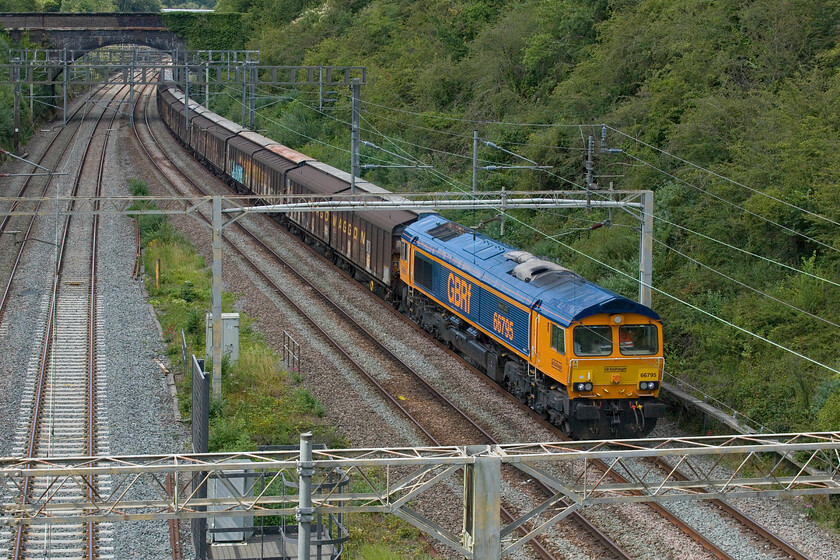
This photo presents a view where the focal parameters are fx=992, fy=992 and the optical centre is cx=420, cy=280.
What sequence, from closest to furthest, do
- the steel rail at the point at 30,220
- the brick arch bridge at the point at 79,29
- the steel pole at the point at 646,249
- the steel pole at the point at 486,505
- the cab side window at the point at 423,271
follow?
the steel pole at the point at 486,505 < the steel pole at the point at 646,249 < the cab side window at the point at 423,271 < the steel rail at the point at 30,220 < the brick arch bridge at the point at 79,29

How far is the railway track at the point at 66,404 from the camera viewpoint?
48.3 ft

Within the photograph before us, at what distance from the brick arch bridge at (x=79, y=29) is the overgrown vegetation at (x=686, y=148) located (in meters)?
31.6

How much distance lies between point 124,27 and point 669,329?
65090 mm

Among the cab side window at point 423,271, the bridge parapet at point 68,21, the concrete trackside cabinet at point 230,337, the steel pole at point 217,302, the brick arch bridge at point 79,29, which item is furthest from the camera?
the bridge parapet at point 68,21

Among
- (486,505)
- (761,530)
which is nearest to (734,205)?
(761,530)

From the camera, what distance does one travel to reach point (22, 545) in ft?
47.9

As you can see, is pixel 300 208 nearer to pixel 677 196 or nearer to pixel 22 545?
pixel 22 545

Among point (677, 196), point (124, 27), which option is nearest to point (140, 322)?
point (677, 196)

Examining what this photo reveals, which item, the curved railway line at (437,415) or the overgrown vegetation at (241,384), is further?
the overgrown vegetation at (241,384)

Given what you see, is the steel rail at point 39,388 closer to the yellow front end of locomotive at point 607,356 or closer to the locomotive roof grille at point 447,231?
the yellow front end of locomotive at point 607,356

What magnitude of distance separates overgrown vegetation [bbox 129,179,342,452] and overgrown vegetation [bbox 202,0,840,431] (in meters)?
7.94

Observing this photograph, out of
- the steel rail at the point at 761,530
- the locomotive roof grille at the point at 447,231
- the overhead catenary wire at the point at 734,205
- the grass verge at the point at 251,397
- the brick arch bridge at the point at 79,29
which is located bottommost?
the steel rail at the point at 761,530

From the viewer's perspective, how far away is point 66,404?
20453mm

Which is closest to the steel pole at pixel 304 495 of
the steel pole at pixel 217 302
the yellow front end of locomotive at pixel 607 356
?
the yellow front end of locomotive at pixel 607 356
